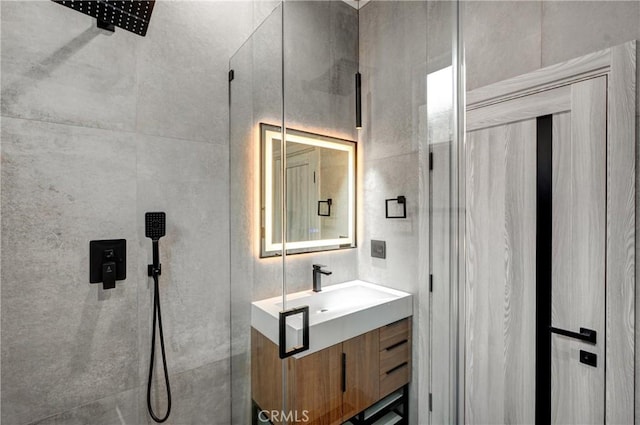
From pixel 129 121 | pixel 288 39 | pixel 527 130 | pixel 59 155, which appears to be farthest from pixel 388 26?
pixel 59 155

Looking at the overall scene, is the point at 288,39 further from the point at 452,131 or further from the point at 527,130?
the point at 527,130

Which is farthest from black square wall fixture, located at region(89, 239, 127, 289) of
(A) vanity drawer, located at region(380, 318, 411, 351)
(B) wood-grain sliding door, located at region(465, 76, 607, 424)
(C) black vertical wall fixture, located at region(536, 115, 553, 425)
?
(C) black vertical wall fixture, located at region(536, 115, 553, 425)

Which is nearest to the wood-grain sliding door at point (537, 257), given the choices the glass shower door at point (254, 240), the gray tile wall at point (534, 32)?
the gray tile wall at point (534, 32)

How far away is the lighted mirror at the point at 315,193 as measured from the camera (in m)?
1.02

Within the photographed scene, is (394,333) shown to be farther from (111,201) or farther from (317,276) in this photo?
(111,201)

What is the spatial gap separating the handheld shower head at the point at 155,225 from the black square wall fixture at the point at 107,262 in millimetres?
102

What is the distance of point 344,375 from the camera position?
1.02 metres

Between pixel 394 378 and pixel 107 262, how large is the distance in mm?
1168

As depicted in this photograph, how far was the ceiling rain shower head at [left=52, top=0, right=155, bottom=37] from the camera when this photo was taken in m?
1.06

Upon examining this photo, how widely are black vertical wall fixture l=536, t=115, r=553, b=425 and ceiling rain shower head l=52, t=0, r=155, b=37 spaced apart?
1.71 m

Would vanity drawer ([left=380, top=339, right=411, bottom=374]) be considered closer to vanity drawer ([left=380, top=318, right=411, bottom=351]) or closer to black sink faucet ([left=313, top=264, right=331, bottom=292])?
vanity drawer ([left=380, top=318, right=411, bottom=351])

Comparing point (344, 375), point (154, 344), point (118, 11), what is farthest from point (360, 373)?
point (118, 11)

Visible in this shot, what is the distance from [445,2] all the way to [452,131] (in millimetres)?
495

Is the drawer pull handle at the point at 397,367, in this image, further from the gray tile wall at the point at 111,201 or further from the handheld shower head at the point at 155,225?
the handheld shower head at the point at 155,225
